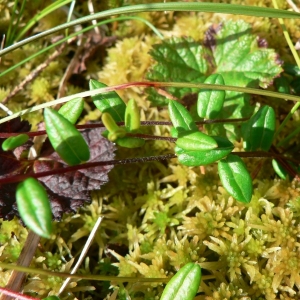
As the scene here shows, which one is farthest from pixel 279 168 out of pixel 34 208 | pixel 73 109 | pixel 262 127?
pixel 34 208

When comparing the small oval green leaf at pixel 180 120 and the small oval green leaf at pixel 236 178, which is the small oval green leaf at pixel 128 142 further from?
the small oval green leaf at pixel 236 178

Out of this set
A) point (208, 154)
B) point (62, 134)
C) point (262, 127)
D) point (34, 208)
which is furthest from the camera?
point (262, 127)

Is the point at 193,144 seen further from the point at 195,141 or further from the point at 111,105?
the point at 111,105

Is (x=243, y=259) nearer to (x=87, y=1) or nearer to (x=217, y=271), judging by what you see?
(x=217, y=271)

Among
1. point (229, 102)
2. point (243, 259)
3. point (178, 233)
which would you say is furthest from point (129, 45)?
point (243, 259)

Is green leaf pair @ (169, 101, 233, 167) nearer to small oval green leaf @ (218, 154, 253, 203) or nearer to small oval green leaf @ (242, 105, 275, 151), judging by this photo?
small oval green leaf @ (218, 154, 253, 203)

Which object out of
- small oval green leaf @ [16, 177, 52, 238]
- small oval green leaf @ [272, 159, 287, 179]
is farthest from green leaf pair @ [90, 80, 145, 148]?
small oval green leaf @ [272, 159, 287, 179]
